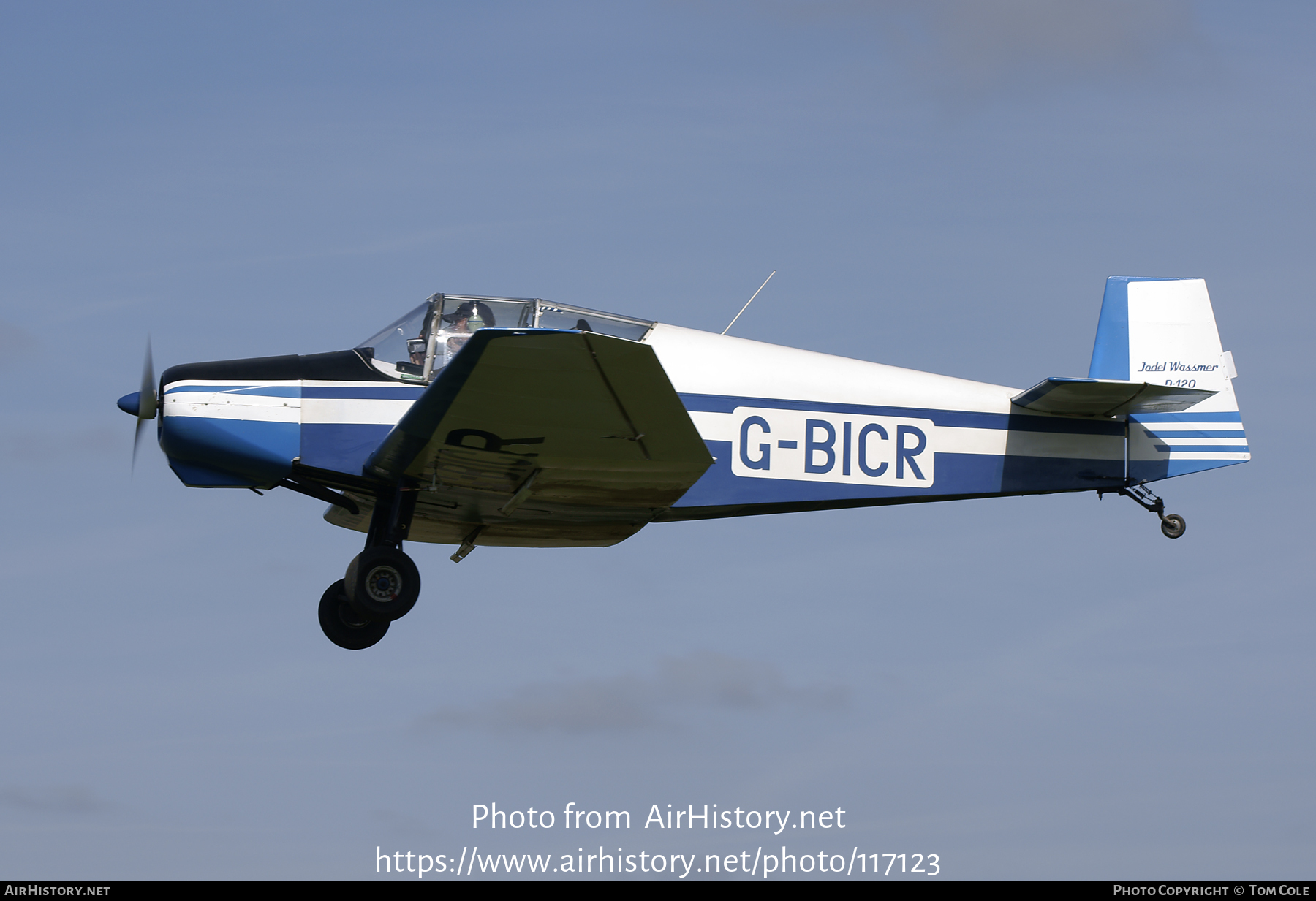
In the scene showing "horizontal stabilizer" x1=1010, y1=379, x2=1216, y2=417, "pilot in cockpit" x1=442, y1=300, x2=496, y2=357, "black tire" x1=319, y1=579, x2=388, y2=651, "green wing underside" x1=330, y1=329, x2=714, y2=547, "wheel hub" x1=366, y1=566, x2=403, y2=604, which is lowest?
"black tire" x1=319, y1=579, x2=388, y2=651

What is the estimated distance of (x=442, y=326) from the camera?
37.6ft

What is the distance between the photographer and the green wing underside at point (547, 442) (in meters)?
9.42

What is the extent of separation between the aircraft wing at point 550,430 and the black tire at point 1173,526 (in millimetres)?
4229

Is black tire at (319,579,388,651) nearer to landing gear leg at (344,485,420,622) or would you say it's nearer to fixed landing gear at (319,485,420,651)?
fixed landing gear at (319,485,420,651)

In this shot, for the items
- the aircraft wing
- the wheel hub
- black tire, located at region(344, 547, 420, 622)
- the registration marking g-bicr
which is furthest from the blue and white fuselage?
the wheel hub

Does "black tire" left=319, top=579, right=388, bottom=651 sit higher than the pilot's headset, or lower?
lower

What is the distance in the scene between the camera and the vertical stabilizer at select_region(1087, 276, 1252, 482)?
41.9 ft

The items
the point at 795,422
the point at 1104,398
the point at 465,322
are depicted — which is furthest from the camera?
the point at 1104,398

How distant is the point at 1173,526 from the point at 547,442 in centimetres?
557

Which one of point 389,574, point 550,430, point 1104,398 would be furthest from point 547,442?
point 1104,398

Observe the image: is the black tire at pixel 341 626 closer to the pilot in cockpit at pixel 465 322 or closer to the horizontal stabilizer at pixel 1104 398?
the pilot in cockpit at pixel 465 322

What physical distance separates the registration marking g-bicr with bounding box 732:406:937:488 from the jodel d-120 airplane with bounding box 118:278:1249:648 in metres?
0.01

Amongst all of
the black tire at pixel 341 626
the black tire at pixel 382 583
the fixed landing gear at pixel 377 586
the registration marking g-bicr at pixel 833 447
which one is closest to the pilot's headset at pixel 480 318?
the fixed landing gear at pixel 377 586

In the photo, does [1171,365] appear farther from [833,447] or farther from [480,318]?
[480,318]
